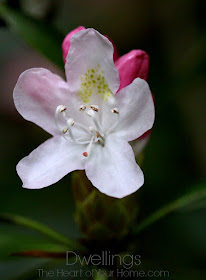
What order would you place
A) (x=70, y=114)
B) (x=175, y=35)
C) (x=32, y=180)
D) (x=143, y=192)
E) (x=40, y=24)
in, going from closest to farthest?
(x=32, y=180) < (x=70, y=114) < (x=40, y=24) < (x=143, y=192) < (x=175, y=35)

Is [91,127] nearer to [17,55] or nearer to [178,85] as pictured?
[178,85]

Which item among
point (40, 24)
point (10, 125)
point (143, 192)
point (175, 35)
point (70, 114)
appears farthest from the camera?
point (10, 125)

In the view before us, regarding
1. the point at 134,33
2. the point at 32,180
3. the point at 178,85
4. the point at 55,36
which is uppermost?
the point at 134,33

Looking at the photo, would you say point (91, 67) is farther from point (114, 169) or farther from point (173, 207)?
point (173, 207)

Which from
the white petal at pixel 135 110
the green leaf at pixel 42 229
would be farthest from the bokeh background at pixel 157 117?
the white petal at pixel 135 110

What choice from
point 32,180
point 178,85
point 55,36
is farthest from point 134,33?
point 32,180

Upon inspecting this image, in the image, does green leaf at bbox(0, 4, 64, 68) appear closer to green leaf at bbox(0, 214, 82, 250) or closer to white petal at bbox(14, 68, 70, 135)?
white petal at bbox(14, 68, 70, 135)

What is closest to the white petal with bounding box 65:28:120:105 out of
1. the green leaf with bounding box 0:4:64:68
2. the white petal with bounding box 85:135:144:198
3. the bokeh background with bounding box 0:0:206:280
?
the white petal with bounding box 85:135:144:198
